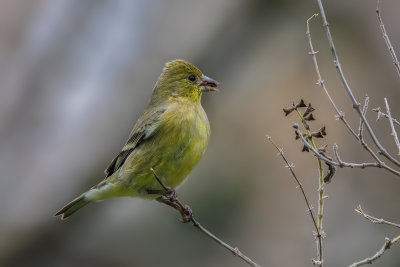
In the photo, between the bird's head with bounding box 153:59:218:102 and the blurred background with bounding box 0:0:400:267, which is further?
the blurred background with bounding box 0:0:400:267

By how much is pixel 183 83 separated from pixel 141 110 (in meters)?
4.08

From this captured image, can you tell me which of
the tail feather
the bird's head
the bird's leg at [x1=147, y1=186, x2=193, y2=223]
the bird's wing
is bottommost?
the tail feather

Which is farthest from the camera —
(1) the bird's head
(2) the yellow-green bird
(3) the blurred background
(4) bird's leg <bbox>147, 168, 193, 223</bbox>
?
(3) the blurred background

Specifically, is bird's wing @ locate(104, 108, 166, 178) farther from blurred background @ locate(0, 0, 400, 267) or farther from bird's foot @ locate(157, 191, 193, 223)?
blurred background @ locate(0, 0, 400, 267)

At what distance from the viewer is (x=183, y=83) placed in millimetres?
5398

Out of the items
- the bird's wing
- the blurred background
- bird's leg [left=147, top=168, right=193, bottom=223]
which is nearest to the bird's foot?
bird's leg [left=147, top=168, right=193, bottom=223]

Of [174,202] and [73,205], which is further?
[73,205]

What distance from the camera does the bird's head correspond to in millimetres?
5336

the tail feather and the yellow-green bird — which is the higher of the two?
the yellow-green bird

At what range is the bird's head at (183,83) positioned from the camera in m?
5.34

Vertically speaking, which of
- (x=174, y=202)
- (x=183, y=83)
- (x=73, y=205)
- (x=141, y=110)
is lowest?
(x=73, y=205)

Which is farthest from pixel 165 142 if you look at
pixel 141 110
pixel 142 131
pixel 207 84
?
pixel 141 110

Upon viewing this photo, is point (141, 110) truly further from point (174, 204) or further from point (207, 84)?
point (174, 204)

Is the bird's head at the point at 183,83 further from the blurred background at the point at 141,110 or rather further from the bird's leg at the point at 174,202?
the blurred background at the point at 141,110
